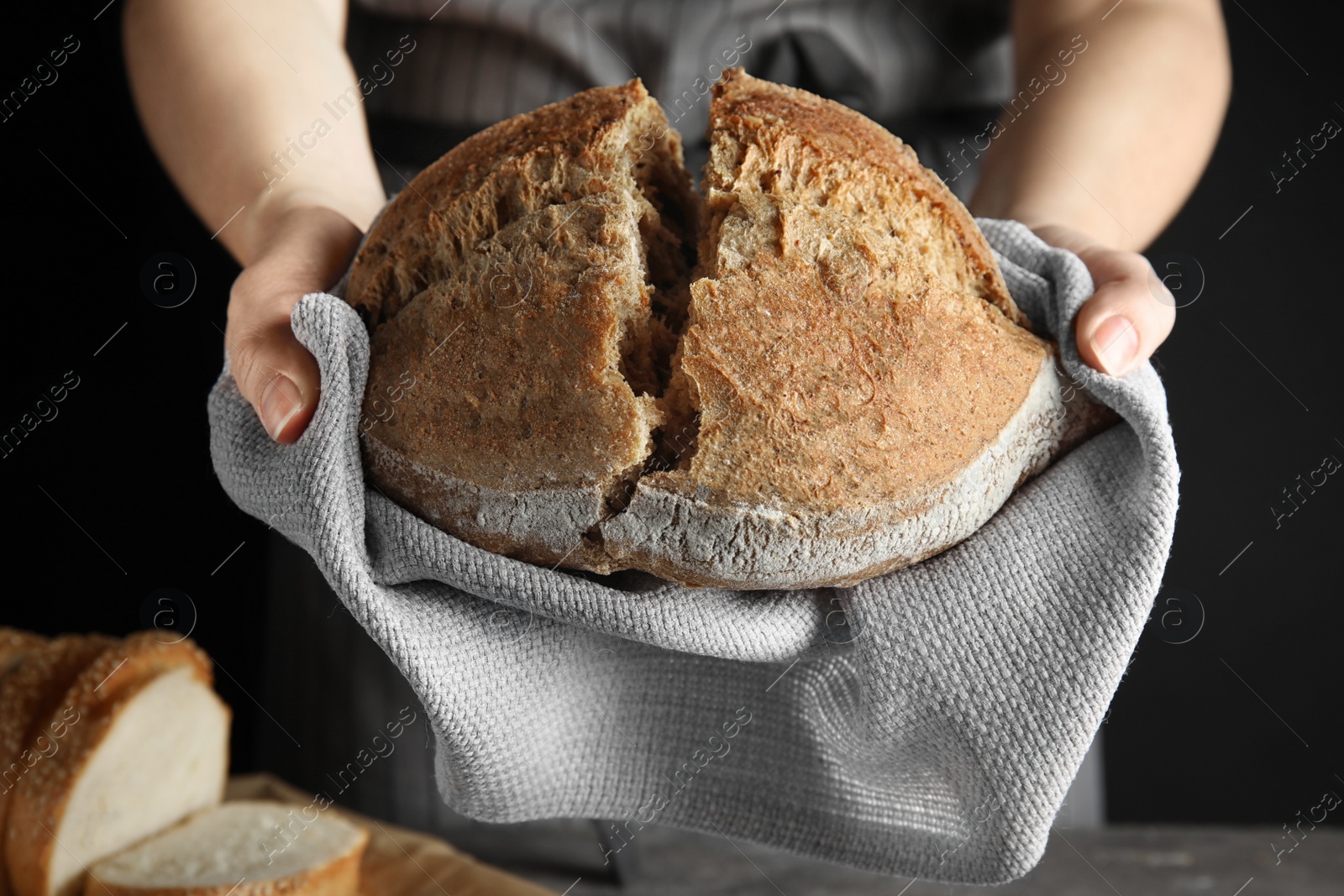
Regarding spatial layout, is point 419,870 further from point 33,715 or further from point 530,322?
point 530,322

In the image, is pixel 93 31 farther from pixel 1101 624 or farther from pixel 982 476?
pixel 1101 624

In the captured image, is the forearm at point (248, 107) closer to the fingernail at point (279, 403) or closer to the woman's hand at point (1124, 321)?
the fingernail at point (279, 403)

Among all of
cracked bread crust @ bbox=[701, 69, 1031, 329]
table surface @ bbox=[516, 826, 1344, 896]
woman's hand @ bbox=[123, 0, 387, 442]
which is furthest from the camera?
table surface @ bbox=[516, 826, 1344, 896]

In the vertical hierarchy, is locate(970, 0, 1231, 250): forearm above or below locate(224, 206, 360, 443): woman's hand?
below

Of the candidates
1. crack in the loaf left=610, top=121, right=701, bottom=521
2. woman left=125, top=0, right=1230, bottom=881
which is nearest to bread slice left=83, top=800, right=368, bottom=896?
woman left=125, top=0, right=1230, bottom=881

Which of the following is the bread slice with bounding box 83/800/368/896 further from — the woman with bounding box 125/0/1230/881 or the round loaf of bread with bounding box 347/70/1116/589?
the round loaf of bread with bounding box 347/70/1116/589

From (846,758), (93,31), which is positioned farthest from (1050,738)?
(93,31)

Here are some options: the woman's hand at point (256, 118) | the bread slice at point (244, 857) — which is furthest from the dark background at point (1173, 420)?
the woman's hand at point (256, 118)

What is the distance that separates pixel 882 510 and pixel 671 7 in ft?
3.97

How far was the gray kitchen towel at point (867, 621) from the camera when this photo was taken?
1.00 m

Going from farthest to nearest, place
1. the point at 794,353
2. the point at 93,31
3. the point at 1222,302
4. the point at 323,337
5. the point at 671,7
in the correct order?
the point at 1222,302, the point at 93,31, the point at 671,7, the point at 323,337, the point at 794,353

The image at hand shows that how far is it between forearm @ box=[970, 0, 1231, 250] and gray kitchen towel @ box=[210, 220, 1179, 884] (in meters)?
0.42

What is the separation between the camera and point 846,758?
1.22m

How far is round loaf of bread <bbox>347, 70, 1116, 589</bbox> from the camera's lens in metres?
0.92
